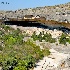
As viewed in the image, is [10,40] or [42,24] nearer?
[10,40]

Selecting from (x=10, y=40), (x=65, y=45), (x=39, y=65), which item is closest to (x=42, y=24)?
(x=65, y=45)

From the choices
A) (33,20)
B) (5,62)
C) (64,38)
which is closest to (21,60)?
(5,62)

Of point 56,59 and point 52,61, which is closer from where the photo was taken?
point 52,61

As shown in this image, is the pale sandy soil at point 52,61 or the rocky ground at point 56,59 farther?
the rocky ground at point 56,59

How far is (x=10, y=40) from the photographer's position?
72.1 feet

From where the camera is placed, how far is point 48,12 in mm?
34719

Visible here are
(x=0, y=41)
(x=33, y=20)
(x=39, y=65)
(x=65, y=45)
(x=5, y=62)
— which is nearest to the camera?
(x=5, y=62)

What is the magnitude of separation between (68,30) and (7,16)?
25.5 ft

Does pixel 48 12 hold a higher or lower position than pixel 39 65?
higher

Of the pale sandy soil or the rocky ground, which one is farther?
the rocky ground

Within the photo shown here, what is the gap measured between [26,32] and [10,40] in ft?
39.6

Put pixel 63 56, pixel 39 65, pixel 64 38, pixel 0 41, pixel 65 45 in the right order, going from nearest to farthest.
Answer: pixel 39 65 < pixel 63 56 < pixel 0 41 < pixel 65 45 < pixel 64 38

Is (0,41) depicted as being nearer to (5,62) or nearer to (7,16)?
(5,62)

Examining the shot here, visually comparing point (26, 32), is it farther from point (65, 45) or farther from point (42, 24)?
point (65, 45)
